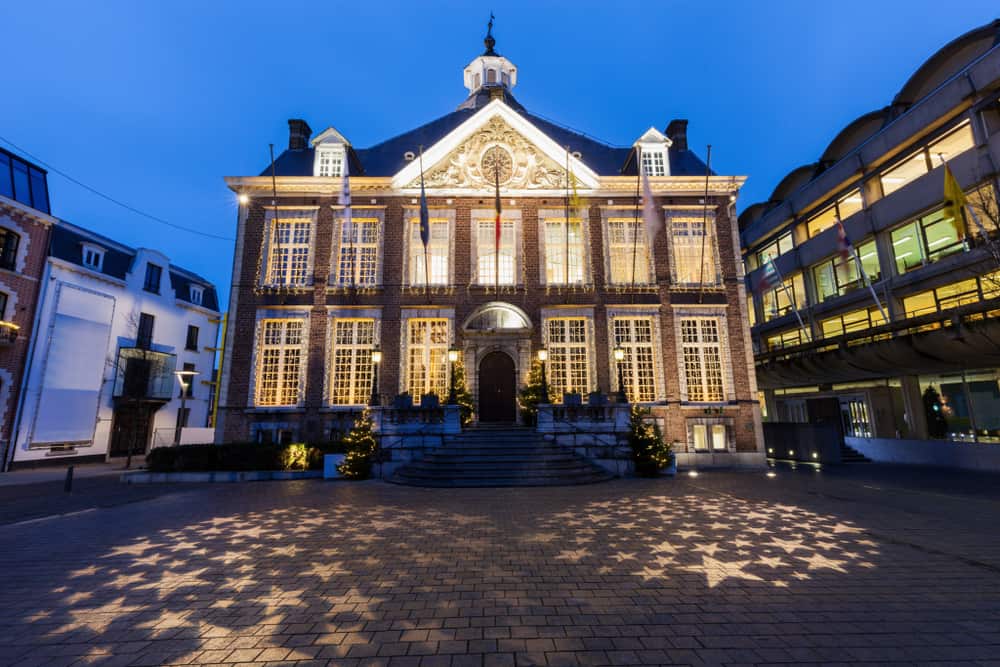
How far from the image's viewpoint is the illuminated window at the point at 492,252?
20297 mm

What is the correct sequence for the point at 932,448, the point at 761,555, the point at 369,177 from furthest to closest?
1. the point at 369,177
2. the point at 932,448
3. the point at 761,555

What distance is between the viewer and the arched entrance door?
758 inches

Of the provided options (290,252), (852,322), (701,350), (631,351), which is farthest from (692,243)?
(290,252)

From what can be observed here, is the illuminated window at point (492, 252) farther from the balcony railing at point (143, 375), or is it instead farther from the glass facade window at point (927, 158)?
the balcony railing at point (143, 375)

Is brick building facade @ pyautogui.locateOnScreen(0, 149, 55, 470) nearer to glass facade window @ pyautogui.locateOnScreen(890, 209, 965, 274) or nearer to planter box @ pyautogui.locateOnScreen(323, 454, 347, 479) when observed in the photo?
planter box @ pyautogui.locateOnScreen(323, 454, 347, 479)

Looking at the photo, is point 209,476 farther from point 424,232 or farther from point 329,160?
point 329,160

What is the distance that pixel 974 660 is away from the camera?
3420 mm

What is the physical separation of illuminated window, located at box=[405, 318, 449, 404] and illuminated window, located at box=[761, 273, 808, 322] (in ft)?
77.4

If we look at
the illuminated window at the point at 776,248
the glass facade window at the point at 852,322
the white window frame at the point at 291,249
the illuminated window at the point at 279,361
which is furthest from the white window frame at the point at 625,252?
the illuminated window at the point at 776,248

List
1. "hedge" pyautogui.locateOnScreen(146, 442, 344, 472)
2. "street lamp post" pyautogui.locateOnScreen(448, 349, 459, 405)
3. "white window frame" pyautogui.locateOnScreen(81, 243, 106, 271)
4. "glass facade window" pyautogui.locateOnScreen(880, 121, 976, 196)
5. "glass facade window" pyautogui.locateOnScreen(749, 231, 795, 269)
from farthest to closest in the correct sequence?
1. "glass facade window" pyautogui.locateOnScreen(749, 231, 795, 269)
2. "white window frame" pyautogui.locateOnScreen(81, 243, 106, 271)
3. "glass facade window" pyautogui.locateOnScreen(880, 121, 976, 196)
4. "street lamp post" pyautogui.locateOnScreen(448, 349, 459, 405)
5. "hedge" pyautogui.locateOnScreen(146, 442, 344, 472)

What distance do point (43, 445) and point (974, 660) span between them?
32.8 m

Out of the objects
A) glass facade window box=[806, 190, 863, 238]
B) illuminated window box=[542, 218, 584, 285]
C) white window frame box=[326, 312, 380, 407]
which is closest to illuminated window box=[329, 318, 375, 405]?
white window frame box=[326, 312, 380, 407]

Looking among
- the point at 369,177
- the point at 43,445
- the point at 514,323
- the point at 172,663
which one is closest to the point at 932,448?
the point at 514,323

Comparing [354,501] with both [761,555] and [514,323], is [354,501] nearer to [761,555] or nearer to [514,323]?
[761,555]
